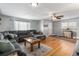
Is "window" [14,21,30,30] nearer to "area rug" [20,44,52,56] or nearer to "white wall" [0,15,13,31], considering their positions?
"white wall" [0,15,13,31]

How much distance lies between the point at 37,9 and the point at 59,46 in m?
0.69

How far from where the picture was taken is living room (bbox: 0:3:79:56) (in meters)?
0.92

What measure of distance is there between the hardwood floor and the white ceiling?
39 cm

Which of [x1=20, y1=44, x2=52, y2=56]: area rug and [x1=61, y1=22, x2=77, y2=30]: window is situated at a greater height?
[x1=61, y1=22, x2=77, y2=30]: window

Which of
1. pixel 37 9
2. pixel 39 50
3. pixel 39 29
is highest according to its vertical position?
pixel 37 9

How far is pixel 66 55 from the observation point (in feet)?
3.07

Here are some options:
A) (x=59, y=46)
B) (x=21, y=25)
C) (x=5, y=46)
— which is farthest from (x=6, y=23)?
(x=59, y=46)

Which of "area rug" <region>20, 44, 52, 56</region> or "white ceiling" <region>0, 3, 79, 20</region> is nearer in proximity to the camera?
"white ceiling" <region>0, 3, 79, 20</region>

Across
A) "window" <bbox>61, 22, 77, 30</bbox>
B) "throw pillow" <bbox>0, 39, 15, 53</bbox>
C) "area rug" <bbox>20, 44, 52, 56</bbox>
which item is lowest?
"area rug" <bbox>20, 44, 52, 56</bbox>

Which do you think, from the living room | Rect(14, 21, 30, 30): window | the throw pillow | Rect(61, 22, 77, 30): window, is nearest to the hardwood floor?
the living room

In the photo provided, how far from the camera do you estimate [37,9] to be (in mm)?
945

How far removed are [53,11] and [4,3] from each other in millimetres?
668

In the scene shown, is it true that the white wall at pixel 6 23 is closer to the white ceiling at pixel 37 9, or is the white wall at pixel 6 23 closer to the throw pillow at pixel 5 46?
the white ceiling at pixel 37 9

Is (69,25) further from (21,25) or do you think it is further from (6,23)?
(6,23)
